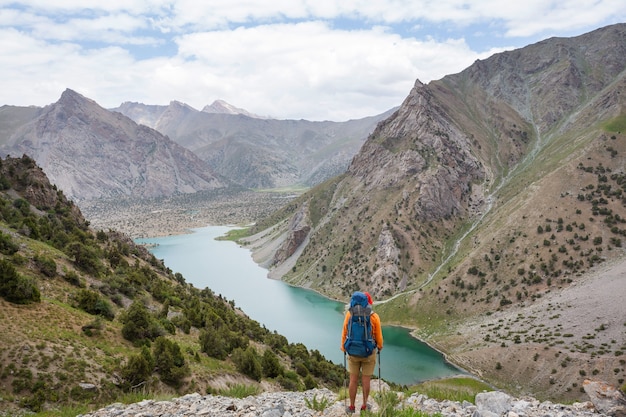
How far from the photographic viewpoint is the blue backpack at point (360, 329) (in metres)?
10.9

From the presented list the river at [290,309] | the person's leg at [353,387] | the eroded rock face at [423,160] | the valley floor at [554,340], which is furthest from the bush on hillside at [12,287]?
the eroded rock face at [423,160]

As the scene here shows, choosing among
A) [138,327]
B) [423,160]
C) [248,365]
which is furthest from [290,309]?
[138,327]

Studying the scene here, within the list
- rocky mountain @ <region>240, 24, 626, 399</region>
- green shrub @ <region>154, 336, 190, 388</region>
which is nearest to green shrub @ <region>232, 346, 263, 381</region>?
green shrub @ <region>154, 336, 190, 388</region>

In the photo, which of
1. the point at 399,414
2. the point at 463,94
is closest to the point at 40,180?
the point at 399,414

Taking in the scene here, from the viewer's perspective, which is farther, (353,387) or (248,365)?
(248,365)

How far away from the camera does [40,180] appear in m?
46.9

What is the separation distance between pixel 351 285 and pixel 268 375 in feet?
278

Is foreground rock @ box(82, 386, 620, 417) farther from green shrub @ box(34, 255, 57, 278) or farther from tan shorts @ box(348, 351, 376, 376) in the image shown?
green shrub @ box(34, 255, 57, 278)

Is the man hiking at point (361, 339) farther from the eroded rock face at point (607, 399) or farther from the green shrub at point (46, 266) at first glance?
the green shrub at point (46, 266)

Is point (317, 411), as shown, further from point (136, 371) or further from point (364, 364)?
point (136, 371)

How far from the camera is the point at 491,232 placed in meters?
98.8

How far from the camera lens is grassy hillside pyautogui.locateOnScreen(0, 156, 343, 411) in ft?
49.6

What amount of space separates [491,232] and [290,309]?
55.0m

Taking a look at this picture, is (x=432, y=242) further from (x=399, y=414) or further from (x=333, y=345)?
(x=399, y=414)
